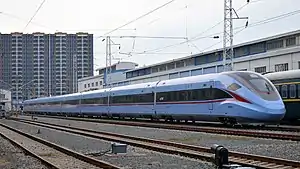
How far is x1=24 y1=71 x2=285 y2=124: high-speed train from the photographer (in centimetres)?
Result: 2466

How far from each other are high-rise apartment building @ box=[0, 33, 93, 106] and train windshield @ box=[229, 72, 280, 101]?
1610 inches

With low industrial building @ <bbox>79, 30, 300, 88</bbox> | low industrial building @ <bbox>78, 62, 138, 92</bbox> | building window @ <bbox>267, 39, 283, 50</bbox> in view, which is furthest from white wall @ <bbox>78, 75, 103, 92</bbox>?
building window @ <bbox>267, 39, 283, 50</bbox>

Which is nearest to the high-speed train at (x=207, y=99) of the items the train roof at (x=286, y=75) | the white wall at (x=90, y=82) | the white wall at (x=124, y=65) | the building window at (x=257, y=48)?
the train roof at (x=286, y=75)

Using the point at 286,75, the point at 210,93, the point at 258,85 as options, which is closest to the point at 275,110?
the point at 258,85

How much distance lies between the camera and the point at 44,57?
7181cm

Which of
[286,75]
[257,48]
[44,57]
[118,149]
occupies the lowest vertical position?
[118,149]

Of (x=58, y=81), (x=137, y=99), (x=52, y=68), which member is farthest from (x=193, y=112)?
(x=58, y=81)

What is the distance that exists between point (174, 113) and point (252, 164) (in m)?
20.7

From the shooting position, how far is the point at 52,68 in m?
78.4

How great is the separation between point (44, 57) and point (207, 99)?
157ft

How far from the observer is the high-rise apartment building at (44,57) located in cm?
6623

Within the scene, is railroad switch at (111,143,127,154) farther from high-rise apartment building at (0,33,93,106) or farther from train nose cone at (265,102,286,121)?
high-rise apartment building at (0,33,93,106)

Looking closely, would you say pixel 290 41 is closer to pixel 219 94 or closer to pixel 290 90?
pixel 290 90

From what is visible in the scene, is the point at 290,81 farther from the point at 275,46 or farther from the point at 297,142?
the point at 275,46
